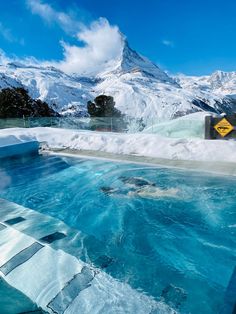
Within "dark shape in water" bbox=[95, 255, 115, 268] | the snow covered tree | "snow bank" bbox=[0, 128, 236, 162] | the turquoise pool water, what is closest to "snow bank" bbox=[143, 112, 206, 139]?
"snow bank" bbox=[0, 128, 236, 162]

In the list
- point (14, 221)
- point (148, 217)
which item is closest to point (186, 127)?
point (148, 217)

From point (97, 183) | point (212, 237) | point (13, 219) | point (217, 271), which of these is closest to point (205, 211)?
point (212, 237)

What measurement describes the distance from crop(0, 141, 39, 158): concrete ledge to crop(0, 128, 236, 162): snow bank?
0.63 m

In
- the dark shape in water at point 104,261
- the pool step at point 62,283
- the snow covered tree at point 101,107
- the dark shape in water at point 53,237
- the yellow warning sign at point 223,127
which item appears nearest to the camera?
the pool step at point 62,283

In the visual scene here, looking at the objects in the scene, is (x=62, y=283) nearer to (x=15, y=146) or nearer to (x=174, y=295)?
(x=174, y=295)

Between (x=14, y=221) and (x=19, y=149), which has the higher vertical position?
(x=19, y=149)

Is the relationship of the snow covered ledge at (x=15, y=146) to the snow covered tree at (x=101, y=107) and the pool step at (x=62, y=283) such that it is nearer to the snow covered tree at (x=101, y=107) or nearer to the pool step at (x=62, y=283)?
the pool step at (x=62, y=283)

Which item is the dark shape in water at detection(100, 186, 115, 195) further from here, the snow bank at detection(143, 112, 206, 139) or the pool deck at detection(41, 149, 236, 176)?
the snow bank at detection(143, 112, 206, 139)

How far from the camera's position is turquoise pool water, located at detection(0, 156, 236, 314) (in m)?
3.47

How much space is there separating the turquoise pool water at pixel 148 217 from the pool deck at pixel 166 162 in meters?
0.19

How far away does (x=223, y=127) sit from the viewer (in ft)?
29.5

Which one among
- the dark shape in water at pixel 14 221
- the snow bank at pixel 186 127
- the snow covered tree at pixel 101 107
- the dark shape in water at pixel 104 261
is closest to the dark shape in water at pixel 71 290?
the dark shape in water at pixel 104 261

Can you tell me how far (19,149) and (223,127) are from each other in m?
7.12

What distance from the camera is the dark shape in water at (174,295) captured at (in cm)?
299
